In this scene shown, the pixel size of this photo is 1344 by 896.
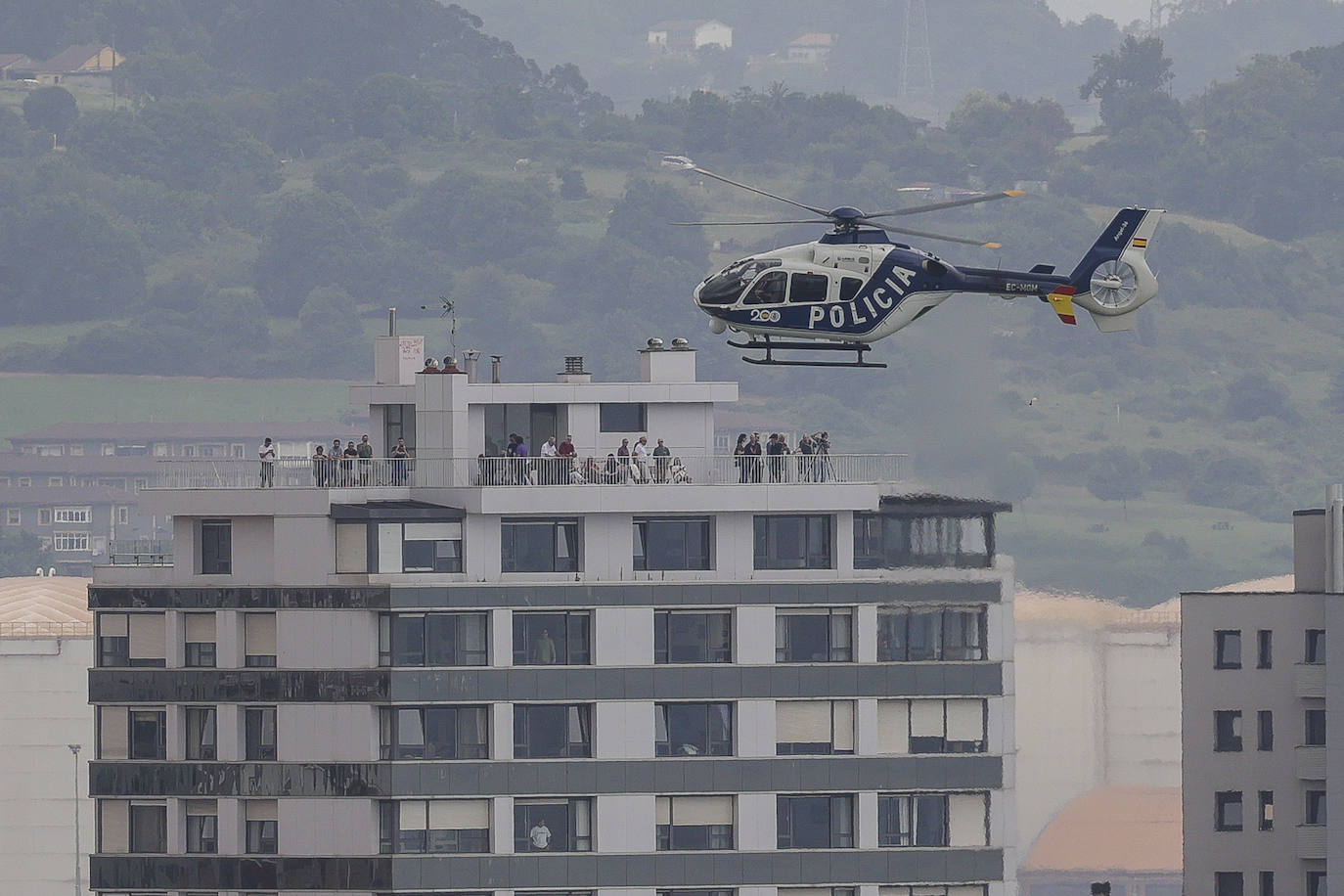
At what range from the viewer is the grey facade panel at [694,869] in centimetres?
9706

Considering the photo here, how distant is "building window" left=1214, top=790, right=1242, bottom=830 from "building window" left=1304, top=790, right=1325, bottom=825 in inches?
98.2

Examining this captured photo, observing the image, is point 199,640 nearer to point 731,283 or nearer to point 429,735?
point 429,735

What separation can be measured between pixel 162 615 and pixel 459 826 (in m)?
11.5

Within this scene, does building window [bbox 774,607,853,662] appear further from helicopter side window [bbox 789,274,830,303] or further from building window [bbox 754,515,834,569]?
helicopter side window [bbox 789,274,830,303]

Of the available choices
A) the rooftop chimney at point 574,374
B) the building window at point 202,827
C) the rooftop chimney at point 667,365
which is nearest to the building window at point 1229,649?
the rooftop chimney at point 667,365

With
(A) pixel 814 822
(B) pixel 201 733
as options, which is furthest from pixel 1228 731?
(B) pixel 201 733

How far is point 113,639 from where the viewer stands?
337 ft

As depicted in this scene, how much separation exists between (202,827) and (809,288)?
23788mm

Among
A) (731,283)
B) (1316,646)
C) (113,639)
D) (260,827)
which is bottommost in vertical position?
(260,827)

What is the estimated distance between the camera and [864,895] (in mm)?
98188

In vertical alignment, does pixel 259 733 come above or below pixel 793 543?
below

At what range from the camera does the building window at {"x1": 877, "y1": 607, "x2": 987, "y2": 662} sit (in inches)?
3954

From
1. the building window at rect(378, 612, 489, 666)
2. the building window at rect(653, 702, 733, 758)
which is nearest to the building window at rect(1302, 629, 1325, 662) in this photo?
the building window at rect(653, 702, 733, 758)

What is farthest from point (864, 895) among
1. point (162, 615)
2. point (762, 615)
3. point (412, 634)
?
point (162, 615)
